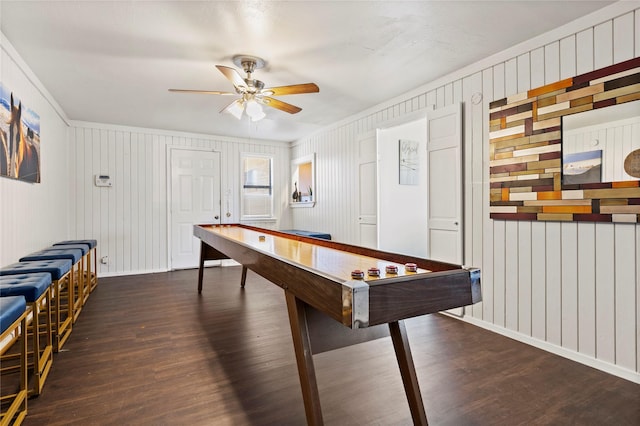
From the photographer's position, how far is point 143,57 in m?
3.02

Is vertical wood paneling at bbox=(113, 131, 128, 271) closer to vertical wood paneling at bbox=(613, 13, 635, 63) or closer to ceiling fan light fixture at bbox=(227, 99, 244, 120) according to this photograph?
ceiling fan light fixture at bbox=(227, 99, 244, 120)

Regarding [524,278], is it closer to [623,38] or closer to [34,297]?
[623,38]

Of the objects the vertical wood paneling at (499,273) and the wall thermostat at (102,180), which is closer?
the vertical wood paneling at (499,273)

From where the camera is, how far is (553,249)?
264cm

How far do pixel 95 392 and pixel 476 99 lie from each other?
380 centimetres

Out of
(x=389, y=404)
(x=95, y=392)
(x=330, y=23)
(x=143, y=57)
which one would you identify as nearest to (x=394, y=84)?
(x=330, y=23)

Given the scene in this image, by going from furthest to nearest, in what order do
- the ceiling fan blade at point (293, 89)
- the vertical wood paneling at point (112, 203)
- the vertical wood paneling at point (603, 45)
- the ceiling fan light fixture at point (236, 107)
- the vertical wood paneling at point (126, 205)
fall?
the vertical wood paneling at point (126, 205) < the vertical wood paneling at point (112, 203) < the ceiling fan light fixture at point (236, 107) < the ceiling fan blade at point (293, 89) < the vertical wood paneling at point (603, 45)

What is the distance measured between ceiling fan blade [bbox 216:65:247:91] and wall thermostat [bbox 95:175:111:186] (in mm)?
3730

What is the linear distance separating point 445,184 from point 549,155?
103 centimetres

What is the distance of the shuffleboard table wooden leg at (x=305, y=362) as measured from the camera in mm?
1531

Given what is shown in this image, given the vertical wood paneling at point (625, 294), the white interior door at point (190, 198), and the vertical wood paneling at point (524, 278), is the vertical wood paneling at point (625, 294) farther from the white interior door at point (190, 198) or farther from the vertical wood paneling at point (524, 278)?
the white interior door at point (190, 198)

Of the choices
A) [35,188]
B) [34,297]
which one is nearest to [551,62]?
[34,297]

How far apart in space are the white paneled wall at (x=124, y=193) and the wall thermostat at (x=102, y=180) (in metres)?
0.07

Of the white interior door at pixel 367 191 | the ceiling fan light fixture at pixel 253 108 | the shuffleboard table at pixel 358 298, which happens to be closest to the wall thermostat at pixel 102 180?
the ceiling fan light fixture at pixel 253 108
